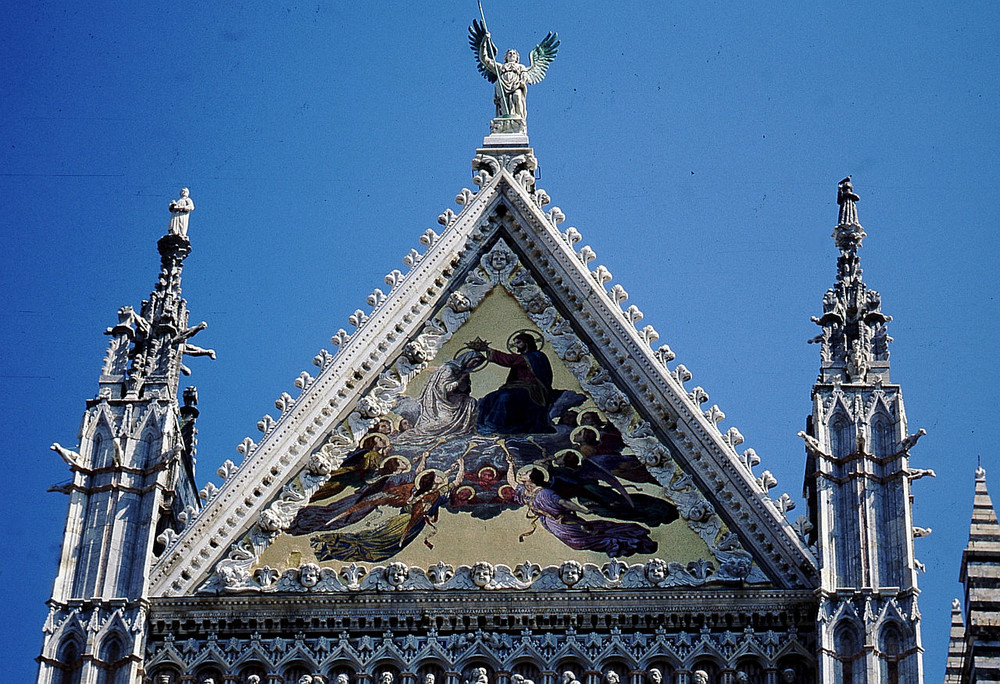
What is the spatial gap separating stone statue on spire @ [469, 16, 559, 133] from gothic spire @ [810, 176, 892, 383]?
9.63ft

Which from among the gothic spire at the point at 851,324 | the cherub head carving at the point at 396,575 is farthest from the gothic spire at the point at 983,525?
the cherub head carving at the point at 396,575

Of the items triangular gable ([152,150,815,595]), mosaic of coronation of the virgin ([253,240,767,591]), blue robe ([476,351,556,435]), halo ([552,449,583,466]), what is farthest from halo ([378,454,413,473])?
halo ([552,449,583,466])

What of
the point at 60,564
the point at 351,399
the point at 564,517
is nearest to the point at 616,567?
the point at 564,517

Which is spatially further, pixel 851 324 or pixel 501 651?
pixel 851 324

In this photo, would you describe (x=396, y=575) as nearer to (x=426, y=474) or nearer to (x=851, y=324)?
(x=426, y=474)

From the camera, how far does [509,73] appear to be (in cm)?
2355

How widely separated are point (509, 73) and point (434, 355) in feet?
9.26

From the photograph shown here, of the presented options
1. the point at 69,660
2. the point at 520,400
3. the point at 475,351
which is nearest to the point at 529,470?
the point at 520,400

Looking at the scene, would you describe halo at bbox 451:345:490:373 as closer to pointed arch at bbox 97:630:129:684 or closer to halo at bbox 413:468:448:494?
halo at bbox 413:468:448:494

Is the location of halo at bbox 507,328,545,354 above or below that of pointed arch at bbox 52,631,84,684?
above

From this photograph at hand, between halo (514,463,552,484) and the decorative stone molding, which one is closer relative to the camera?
the decorative stone molding

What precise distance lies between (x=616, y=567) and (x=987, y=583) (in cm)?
263

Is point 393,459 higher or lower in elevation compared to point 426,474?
higher

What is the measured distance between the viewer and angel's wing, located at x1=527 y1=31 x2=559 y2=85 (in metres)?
23.6
